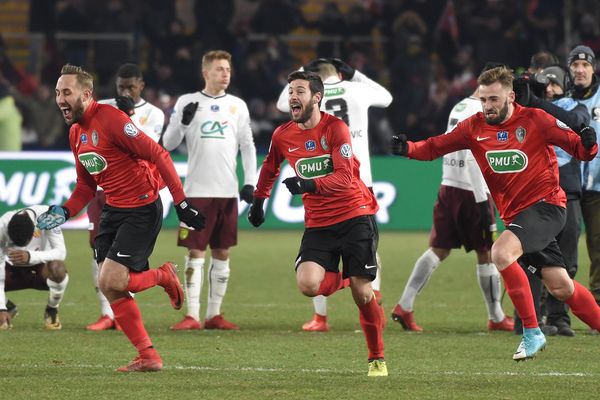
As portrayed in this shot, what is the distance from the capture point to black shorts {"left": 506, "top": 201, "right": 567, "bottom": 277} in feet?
27.6

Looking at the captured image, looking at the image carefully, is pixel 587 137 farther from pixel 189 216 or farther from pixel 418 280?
pixel 418 280

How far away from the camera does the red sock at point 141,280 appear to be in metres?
8.70

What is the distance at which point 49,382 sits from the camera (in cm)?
808

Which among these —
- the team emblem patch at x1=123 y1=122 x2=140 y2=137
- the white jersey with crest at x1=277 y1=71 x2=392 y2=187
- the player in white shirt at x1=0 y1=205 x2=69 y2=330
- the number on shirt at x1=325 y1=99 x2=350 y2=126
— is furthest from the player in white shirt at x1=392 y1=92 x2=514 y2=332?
the team emblem patch at x1=123 y1=122 x2=140 y2=137

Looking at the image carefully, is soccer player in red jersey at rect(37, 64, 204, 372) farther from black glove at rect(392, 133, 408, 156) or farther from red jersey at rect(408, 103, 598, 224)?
red jersey at rect(408, 103, 598, 224)

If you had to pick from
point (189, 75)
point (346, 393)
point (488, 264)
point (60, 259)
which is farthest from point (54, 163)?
point (346, 393)

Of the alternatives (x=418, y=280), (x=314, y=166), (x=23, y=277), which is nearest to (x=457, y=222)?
(x=418, y=280)

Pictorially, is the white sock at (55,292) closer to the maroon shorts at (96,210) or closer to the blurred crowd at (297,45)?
the maroon shorts at (96,210)

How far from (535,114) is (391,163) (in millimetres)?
10705

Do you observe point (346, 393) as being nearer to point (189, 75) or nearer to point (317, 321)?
point (317, 321)

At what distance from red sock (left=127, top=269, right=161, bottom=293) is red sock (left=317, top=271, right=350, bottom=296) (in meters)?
1.23

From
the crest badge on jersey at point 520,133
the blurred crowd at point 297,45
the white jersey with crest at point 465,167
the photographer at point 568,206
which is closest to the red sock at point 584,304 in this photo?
the crest badge on jersey at point 520,133

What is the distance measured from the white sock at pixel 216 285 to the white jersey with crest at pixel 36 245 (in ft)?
4.42

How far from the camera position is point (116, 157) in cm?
Answer: 875
